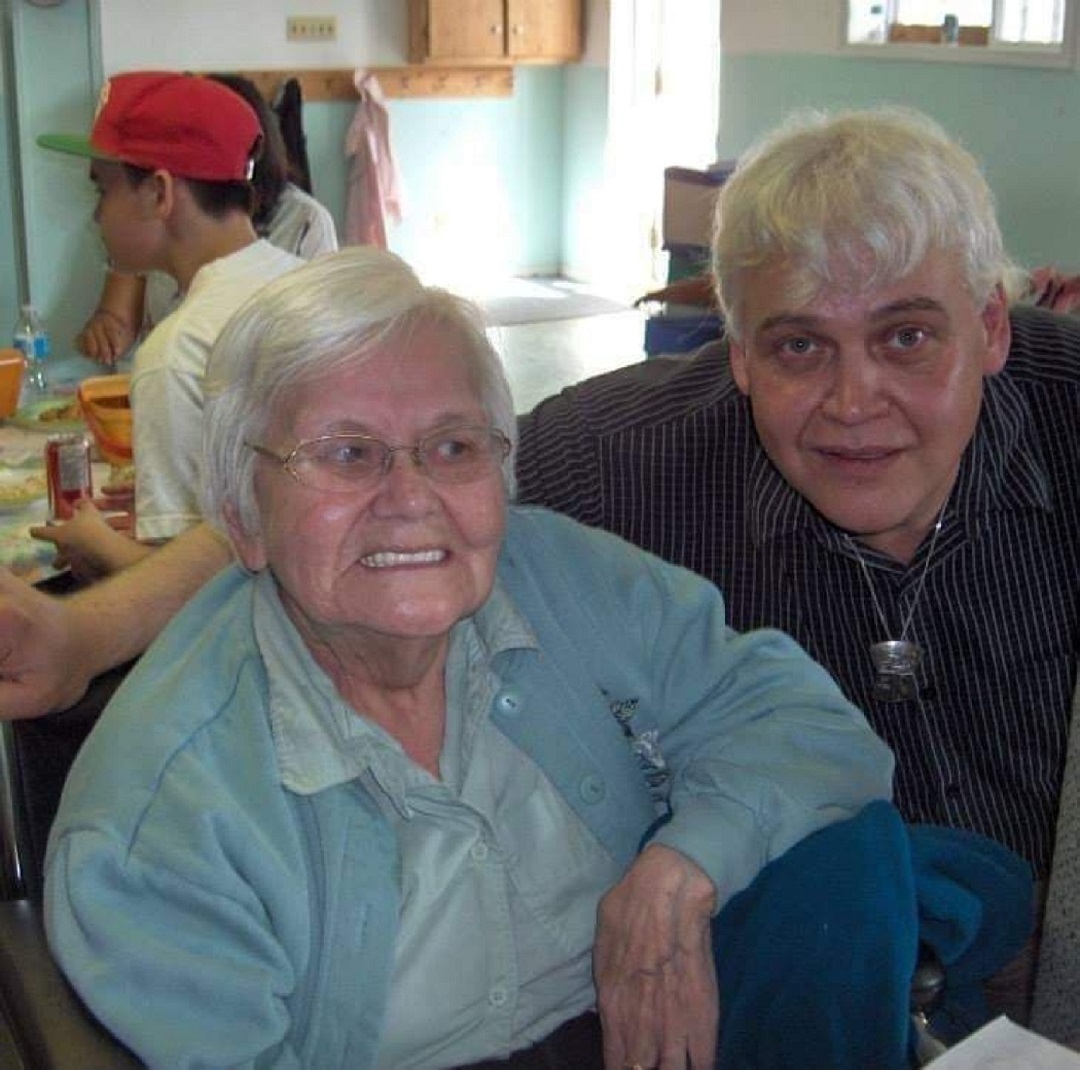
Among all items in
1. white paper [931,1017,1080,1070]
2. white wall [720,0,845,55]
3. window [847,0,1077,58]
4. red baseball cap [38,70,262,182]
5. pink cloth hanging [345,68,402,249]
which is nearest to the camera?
white paper [931,1017,1080,1070]

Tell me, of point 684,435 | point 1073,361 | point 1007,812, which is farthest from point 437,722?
point 1073,361

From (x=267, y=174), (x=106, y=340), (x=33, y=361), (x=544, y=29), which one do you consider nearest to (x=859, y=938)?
(x=267, y=174)

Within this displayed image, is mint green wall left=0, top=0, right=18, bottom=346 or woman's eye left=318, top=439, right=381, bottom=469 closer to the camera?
woman's eye left=318, top=439, right=381, bottom=469

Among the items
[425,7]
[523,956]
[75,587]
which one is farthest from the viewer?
[425,7]

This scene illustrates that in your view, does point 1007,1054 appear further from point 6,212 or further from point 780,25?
point 6,212

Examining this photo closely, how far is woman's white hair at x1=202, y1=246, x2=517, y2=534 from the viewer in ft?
4.42

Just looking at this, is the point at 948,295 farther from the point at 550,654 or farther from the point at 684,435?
the point at 550,654

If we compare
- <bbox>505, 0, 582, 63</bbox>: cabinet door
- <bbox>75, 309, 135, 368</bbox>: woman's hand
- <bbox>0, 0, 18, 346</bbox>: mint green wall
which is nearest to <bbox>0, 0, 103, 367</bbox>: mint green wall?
<bbox>0, 0, 18, 346</bbox>: mint green wall

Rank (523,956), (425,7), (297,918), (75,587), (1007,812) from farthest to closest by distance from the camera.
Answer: (425,7) → (75,587) → (1007,812) → (523,956) → (297,918)

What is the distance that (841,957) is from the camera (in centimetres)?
128

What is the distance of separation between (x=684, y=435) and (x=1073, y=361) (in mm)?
464

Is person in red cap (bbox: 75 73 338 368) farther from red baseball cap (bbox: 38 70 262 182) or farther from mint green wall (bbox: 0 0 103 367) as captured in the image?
mint green wall (bbox: 0 0 103 367)

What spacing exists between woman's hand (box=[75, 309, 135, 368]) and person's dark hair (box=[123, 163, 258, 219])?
0.75 m

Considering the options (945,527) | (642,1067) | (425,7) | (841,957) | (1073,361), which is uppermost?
(425,7)
